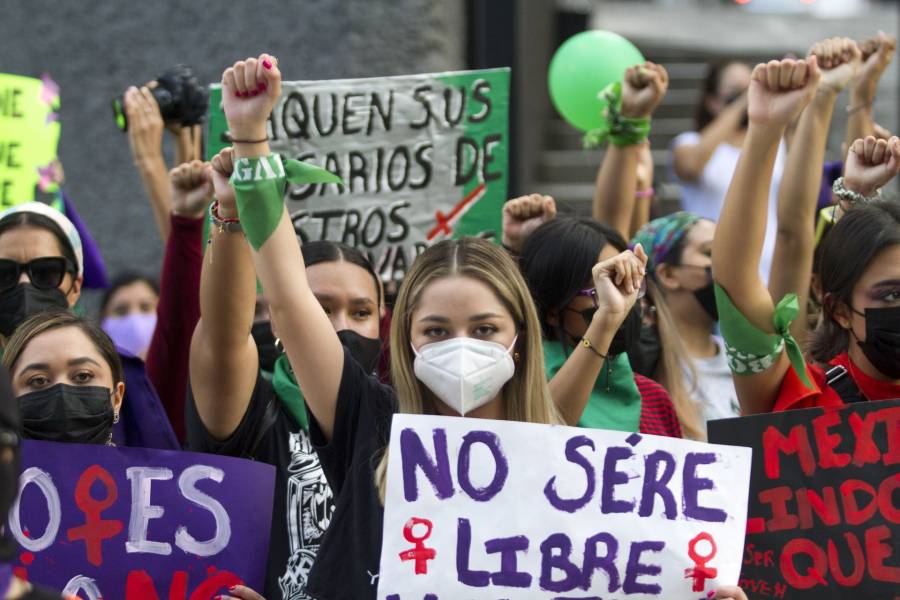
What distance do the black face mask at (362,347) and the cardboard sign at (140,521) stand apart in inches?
18.6

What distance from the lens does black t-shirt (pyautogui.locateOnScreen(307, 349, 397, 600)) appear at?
3113 millimetres

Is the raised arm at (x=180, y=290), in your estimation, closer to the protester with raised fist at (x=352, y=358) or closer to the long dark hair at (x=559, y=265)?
the long dark hair at (x=559, y=265)

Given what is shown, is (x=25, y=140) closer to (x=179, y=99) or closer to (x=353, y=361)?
(x=179, y=99)

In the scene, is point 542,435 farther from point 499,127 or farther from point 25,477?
point 499,127

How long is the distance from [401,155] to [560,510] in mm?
2084

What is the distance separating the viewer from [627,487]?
3.22m

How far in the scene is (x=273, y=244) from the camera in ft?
10.3

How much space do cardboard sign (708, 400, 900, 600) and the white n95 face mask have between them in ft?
1.74

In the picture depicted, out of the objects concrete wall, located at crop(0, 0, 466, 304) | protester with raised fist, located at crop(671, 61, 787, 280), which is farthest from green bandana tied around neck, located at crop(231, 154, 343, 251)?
concrete wall, located at crop(0, 0, 466, 304)

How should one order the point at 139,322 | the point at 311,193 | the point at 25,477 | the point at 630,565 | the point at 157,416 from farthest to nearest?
the point at 139,322, the point at 311,193, the point at 157,416, the point at 25,477, the point at 630,565

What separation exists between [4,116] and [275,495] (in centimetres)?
211

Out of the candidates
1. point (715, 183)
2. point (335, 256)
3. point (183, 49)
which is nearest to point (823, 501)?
point (335, 256)

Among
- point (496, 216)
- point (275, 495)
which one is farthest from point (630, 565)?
point (496, 216)

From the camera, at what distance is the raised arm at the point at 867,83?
15.3ft
